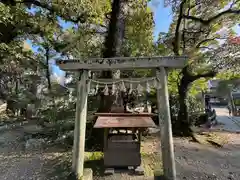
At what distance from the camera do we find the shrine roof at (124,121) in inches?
137

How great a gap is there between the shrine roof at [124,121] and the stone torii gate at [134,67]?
32cm

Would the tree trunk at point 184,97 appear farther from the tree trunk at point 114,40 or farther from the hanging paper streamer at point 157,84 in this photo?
the hanging paper streamer at point 157,84

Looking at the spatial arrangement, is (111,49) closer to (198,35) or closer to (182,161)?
(182,161)

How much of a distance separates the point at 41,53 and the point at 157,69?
42.3 feet

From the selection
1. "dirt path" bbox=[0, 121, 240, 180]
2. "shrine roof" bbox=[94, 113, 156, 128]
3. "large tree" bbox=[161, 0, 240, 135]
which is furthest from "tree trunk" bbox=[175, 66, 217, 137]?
"shrine roof" bbox=[94, 113, 156, 128]

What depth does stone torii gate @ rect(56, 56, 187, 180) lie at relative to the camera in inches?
125

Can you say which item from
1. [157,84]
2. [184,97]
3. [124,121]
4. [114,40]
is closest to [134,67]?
[157,84]

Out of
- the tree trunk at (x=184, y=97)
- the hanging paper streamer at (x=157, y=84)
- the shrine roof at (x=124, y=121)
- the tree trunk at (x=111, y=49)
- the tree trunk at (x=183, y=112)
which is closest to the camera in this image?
the hanging paper streamer at (x=157, y=84)

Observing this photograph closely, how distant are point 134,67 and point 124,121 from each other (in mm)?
1042

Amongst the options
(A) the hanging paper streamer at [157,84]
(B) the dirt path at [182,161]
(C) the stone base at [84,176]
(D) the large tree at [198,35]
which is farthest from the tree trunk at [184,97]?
(C) the stone base at [84,176]

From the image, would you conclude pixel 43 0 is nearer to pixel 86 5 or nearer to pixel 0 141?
pixel 86 5

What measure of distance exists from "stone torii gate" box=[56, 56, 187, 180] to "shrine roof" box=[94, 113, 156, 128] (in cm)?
32

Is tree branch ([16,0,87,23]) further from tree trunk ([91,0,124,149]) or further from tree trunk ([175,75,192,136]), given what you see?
tree trunk ([175,75,192,136])

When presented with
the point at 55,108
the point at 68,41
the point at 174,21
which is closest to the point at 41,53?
the point at 68,41
